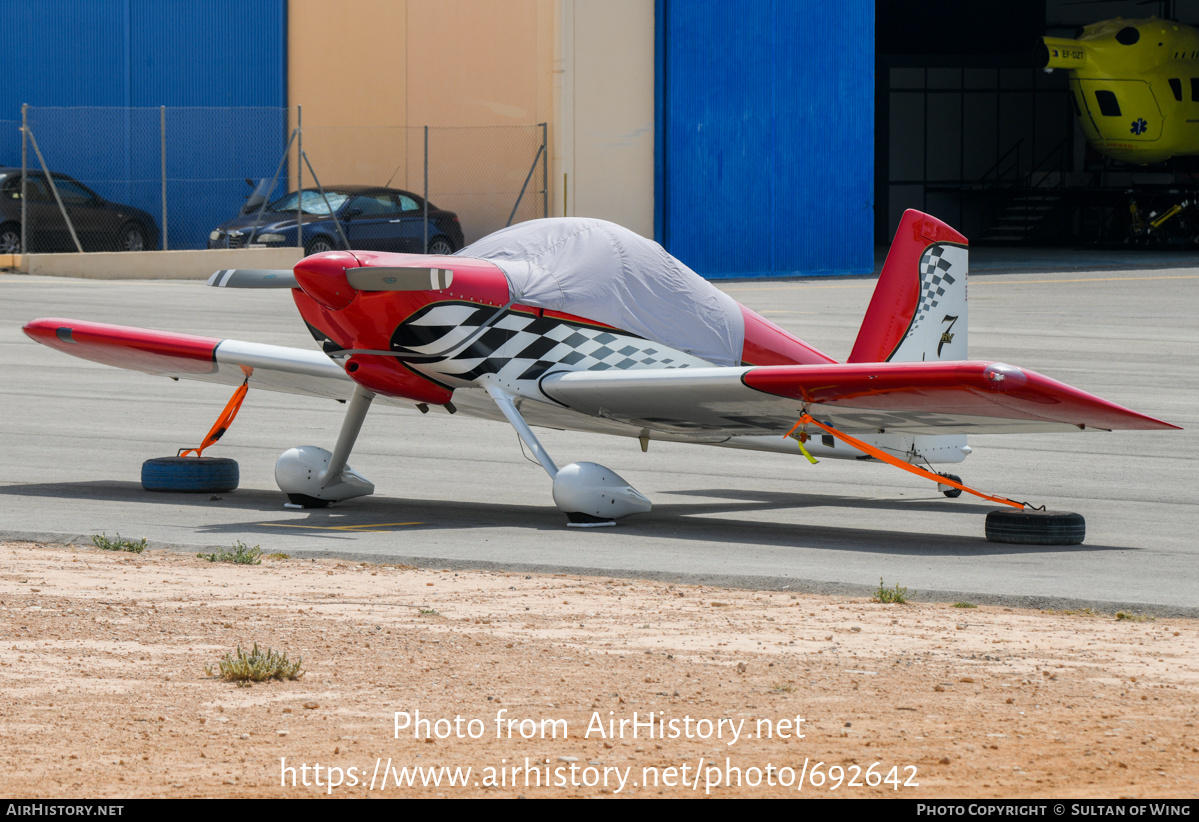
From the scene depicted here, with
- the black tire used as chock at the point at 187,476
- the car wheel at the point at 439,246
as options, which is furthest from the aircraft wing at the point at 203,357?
the car wheel at the point at 439,246

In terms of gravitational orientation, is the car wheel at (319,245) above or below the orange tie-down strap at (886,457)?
above

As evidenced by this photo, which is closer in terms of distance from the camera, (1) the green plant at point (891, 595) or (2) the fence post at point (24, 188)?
(1) the green plant at point (891, 595)

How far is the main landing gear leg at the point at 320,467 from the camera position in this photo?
35.1 ft

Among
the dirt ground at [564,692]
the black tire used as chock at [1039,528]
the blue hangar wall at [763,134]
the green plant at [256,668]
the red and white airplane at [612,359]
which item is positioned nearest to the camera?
the dirt ground at [564,692]

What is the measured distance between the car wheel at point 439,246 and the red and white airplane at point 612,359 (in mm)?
20228

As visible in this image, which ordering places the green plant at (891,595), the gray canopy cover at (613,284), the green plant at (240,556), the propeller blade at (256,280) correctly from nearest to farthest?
the green plant at (891,595) < the green plant at (240,556) < the propeller blade at (256,280) < the gray canopy cover at (613,284)

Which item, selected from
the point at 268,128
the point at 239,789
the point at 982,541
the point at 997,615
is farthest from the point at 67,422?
the point at 268,128

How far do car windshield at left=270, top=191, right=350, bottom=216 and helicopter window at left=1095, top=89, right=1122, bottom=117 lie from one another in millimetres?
21010

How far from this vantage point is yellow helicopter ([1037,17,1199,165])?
1613 inches

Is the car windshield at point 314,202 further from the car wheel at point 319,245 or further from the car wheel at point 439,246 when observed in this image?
the car wheel at point 439,246

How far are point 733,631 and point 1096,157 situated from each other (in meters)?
43.0

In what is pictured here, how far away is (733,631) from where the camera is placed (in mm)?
7188

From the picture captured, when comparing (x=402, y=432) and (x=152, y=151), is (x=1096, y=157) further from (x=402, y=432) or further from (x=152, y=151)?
(x=402, y=432)

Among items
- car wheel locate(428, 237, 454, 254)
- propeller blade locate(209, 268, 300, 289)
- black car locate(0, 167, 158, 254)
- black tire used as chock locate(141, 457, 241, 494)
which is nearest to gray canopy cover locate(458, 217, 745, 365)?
propeller blade locate(209, 268, 300, 289)
